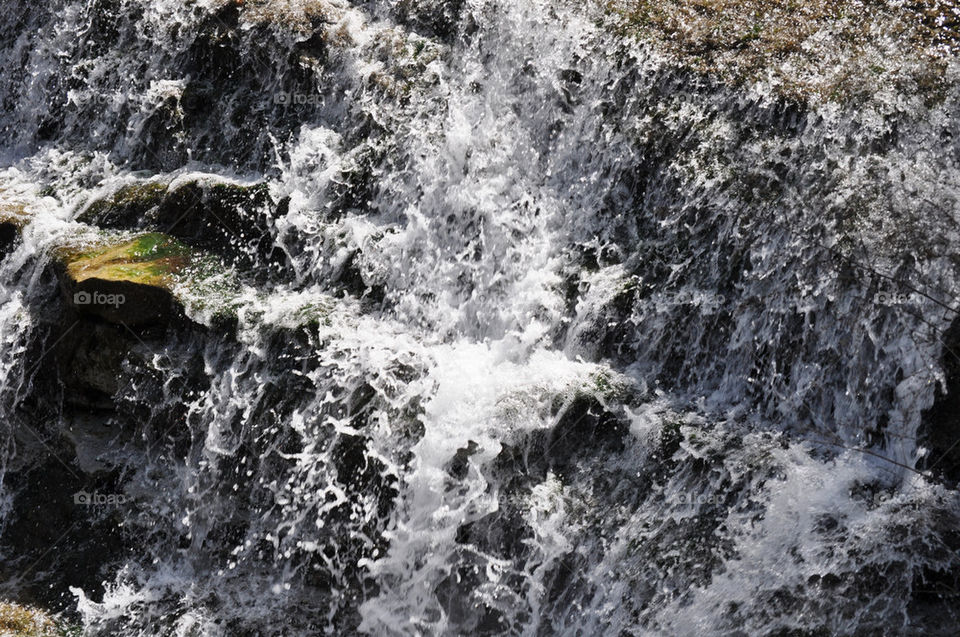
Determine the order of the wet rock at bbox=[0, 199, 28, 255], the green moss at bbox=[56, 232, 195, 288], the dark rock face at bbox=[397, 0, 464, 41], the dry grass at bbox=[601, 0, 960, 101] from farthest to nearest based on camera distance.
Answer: the dark rock face at bbox=[397, 0, 464, 41], the wet rock at bbox=[0, 199, 28, 255], the green moss at bbox=[56, 232, 195, 288], the dry grass at bbox=[601, 0, 960, 101]

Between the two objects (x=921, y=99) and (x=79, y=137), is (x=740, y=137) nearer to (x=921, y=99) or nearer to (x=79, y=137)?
(x=921, y=99)

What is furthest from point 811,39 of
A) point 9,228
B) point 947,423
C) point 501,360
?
point 9,228

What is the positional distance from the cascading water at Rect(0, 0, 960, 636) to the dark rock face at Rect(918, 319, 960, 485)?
25 millimetres

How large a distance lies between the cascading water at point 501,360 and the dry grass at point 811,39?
19 centimetres

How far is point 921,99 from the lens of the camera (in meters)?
6.45

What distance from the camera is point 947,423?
17.5 feet

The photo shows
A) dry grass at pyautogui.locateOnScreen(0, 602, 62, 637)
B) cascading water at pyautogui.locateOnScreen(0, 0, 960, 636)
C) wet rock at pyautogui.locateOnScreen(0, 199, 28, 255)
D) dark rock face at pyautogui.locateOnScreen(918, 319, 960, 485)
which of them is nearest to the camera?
dark rock face at pyautogui.locateOnScreen(918, 319, 960, 485)

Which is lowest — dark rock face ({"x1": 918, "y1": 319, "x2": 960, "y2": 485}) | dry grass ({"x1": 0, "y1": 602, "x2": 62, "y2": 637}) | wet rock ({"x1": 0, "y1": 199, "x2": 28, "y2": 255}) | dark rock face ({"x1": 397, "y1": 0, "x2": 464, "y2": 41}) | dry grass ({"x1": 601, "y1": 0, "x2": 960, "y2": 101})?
dry grass ({"x1": 0, "y1": 602, "x2": 62, "y2": 637})

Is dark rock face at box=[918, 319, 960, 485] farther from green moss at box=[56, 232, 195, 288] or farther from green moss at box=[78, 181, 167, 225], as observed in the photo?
green moss at box=[78, 181, 167, 225]

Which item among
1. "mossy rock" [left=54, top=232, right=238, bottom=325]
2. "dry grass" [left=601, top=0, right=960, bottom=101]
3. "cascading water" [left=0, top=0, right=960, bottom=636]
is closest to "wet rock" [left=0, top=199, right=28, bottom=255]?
"cascading water" [left=0, top=0, right=960, bottom=636]

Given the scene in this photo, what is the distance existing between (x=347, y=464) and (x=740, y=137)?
136 inches

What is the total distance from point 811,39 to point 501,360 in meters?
3.32

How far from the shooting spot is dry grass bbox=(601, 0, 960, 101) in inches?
265

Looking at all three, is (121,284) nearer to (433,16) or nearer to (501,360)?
(501,360)
